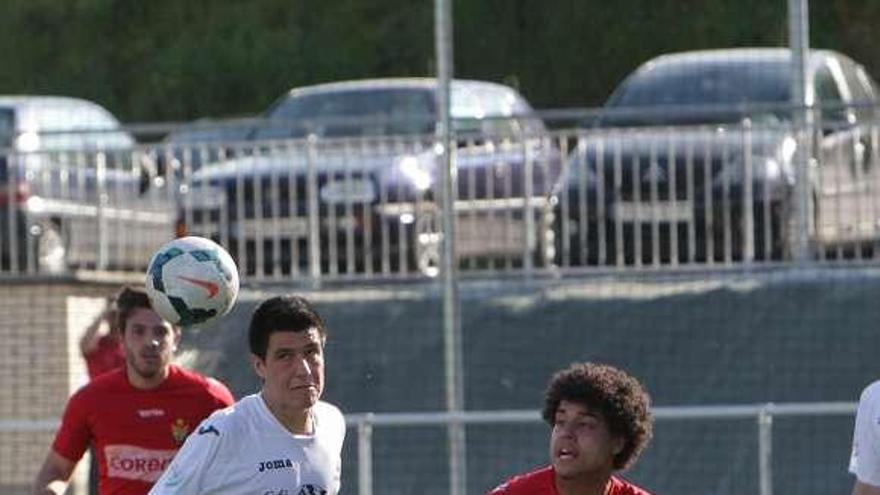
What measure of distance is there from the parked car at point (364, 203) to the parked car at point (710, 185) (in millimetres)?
337

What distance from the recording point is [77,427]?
35.9ft

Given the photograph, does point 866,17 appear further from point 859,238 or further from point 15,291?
point 15,291

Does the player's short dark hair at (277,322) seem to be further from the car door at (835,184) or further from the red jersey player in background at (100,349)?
the car door at (835,184)

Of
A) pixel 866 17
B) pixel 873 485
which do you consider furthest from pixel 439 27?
pixel 866 17

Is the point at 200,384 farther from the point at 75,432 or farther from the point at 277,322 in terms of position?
the point at 277,322

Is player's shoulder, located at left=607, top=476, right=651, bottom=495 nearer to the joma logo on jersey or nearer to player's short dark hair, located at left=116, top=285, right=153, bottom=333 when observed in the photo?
the joma logo on jersey

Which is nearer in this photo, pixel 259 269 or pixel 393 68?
pixel 259 269

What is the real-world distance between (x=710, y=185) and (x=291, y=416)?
7.83 m

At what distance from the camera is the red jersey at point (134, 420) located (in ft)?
35.4

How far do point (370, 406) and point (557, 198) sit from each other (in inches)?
70.3

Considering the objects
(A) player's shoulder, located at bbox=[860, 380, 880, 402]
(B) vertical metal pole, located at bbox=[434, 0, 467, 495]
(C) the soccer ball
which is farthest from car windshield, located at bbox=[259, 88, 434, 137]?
(A) player's shoulder, located at bbox=[860, 380, 880, 402]

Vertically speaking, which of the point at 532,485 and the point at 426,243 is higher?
the point at 426,243

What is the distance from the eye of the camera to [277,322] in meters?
8.38

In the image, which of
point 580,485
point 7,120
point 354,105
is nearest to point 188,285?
point 580,485
